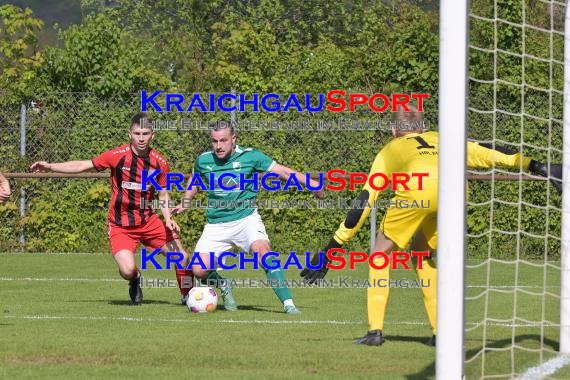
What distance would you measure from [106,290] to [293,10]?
16.8 metres

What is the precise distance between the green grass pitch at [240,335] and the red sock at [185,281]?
0.52 ft

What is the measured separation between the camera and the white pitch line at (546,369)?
6.88 meters

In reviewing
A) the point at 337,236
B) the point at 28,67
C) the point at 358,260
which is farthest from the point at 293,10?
the point at 337,236

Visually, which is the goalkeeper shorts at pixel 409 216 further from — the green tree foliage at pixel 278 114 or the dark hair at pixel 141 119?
the green tree foliage at pixel 278 114

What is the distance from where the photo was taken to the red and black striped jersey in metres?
11.6

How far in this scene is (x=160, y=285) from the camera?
13.7 m

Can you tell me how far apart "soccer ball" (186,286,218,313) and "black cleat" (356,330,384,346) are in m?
2.67

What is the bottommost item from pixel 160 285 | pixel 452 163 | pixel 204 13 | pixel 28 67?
pixel 160 285

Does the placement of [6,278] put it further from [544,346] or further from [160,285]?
[544,346]

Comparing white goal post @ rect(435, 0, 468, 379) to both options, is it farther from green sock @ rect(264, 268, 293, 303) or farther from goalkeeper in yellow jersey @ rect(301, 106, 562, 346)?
green sock @ rect(264, 268, 293, 303)

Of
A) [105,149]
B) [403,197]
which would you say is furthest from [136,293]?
[105,149]

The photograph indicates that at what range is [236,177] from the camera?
10.9 m

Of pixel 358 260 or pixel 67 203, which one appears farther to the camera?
pixel 67 203

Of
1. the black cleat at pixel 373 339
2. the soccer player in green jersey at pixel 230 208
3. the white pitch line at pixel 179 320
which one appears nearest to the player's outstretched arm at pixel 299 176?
the soccer player in green jersey at pixel 230 208
